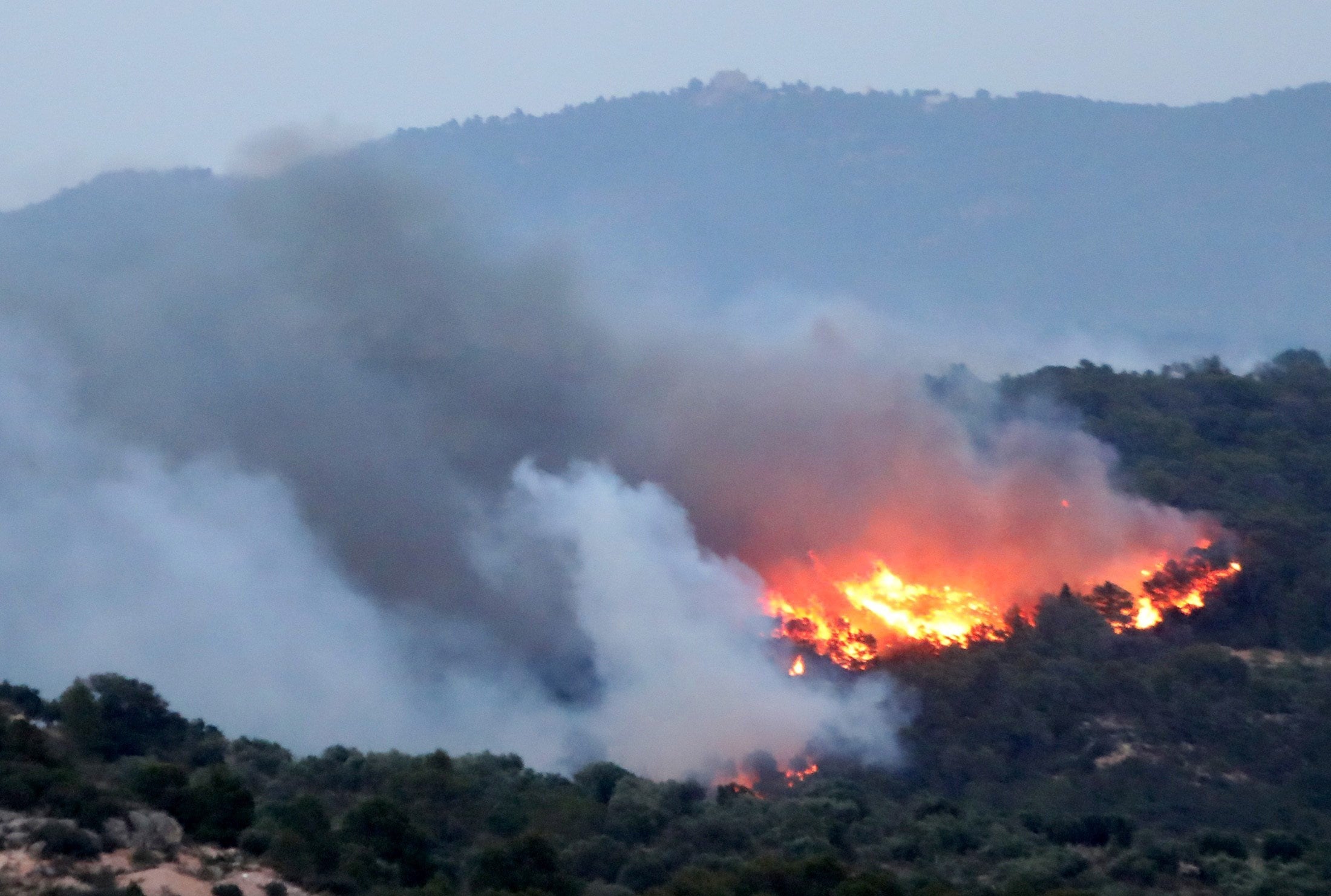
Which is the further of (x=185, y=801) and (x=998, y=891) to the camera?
(x=998, y=891)

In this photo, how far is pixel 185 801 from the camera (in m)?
27.4

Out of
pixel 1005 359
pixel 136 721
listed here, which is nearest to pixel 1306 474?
pixel 136 721

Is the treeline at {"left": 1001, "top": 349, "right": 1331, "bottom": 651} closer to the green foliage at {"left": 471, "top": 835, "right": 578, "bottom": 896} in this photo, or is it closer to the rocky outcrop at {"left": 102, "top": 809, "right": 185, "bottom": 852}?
the green foliage at {"left": 471, "top": 835, "right": 578, "bottom": 896}

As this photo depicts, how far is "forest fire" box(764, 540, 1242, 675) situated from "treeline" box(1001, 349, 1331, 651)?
113 cm

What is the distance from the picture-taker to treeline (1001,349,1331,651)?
52406 mm

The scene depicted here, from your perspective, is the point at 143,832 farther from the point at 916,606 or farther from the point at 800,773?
the point at 916,606

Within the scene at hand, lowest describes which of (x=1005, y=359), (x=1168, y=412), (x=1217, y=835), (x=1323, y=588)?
(x=1217, y=835)

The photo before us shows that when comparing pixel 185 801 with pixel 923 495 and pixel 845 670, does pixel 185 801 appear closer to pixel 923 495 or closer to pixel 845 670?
pixel 845 670

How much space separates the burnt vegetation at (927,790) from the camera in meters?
27.3

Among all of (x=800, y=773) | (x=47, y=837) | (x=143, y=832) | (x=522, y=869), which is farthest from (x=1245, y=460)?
(x=47, y=837)

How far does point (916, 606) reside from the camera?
170 feet

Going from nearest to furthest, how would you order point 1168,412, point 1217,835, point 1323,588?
point 1217,835
point 1323,588
point 1168,412

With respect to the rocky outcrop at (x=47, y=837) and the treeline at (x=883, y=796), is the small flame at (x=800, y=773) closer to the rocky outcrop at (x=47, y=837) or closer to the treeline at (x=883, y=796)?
the treeline at (x=883, y=796)

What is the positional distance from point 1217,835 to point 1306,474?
3198cm
